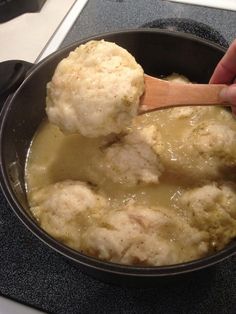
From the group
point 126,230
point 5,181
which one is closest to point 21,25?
point 5,181

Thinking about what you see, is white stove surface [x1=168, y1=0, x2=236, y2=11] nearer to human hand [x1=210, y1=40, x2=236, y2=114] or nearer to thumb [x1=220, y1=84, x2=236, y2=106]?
human hand [x1=210, y1=40, x2=236, y2=114]

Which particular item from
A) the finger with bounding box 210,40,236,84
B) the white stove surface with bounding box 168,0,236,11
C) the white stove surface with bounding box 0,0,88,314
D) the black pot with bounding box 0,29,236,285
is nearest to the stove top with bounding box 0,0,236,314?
the black pot with bounding box 0,29,236,285

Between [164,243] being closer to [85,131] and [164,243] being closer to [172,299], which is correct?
[172,299]

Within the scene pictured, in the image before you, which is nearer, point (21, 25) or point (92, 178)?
point (92, 178)

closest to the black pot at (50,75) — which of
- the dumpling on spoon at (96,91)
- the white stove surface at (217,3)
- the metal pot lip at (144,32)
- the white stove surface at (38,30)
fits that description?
the metal pot lip at (144,32)

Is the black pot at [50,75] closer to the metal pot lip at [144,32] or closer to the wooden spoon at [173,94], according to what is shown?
the metal pot lip at [144,32]
